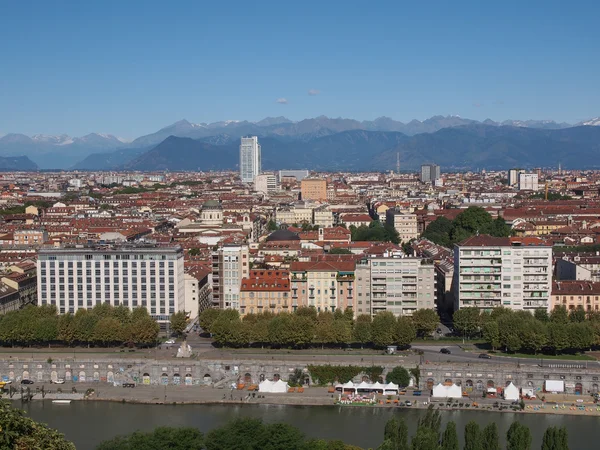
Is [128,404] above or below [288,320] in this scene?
below

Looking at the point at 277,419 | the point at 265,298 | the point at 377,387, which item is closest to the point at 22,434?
the point at 277,419

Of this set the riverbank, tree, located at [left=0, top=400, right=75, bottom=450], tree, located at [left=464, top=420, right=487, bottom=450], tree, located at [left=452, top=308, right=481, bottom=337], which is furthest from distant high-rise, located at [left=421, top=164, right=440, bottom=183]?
tree, located at [left=0, top=400, right=75, bottom=450]

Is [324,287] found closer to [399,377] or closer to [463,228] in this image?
[399,377]

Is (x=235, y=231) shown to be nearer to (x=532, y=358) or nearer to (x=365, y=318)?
(x=365, y=318)

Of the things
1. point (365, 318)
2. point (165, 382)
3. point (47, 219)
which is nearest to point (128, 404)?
point (165, 382)

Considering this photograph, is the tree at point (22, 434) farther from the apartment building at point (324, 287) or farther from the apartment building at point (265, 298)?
the apartment building at point (324, 287)
